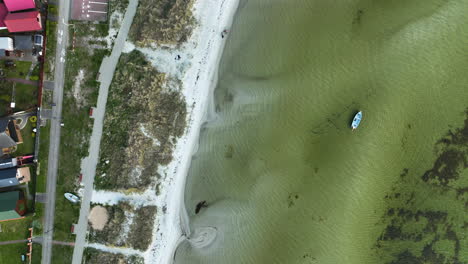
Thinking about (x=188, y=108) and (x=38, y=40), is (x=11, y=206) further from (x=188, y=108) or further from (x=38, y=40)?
(x=188, y=108)

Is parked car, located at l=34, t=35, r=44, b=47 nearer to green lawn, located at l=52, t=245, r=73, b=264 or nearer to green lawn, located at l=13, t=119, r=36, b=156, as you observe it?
green lawn, located at l=13, t=119, r=36, b=156

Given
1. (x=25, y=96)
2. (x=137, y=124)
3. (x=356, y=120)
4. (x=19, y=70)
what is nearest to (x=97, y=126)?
(x=137, y=124)

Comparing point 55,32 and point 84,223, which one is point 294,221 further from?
point 55,32

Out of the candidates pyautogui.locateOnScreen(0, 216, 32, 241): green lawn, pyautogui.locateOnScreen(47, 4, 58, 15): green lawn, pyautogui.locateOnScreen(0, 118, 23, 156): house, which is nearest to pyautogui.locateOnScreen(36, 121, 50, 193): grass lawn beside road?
pyautogui.locateOnScreen(0, 118, 23, 156): house

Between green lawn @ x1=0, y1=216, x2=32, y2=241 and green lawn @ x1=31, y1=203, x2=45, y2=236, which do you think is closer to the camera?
green lawn @ x1=31, y1=203, x2=45, y2=236

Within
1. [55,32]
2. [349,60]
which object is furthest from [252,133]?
[55,32]
